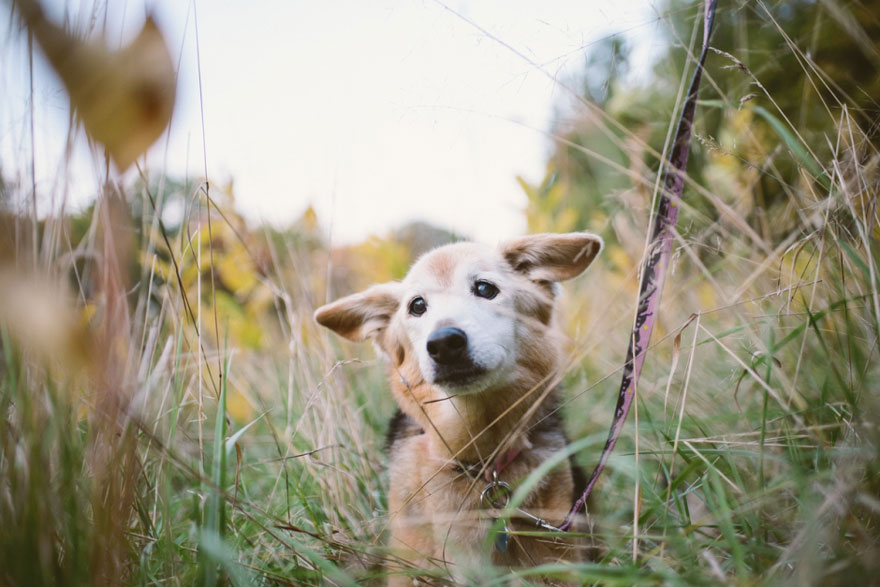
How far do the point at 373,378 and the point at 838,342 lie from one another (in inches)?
107

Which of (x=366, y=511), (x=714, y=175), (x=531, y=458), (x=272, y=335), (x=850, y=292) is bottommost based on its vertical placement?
(x=366, y=511)

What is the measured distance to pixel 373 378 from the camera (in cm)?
363

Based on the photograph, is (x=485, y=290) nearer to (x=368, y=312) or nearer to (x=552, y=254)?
(x=552, y=254)

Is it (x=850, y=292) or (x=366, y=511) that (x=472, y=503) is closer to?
(x=366, y=511)

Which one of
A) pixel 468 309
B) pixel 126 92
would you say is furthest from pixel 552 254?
pixel 126 92

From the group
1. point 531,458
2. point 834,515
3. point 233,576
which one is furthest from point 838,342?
point 233,576

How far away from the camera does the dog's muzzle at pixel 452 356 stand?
196 centimetres

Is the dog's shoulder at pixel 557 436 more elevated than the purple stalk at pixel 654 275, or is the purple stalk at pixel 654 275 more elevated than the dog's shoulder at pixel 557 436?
the purple stalk at pixel 654 275

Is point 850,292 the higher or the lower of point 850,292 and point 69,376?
the higher

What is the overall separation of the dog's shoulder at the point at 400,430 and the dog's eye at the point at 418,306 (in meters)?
0.57

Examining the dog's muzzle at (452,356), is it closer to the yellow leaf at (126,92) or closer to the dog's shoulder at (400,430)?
the dog's shoulder at (400,430)

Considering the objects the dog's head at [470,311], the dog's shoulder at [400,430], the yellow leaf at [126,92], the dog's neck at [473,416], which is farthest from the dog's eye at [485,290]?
the yellow leaf at [126,92]

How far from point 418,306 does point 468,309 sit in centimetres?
38

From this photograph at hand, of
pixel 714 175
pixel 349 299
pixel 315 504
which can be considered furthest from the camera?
pixel 714 175
